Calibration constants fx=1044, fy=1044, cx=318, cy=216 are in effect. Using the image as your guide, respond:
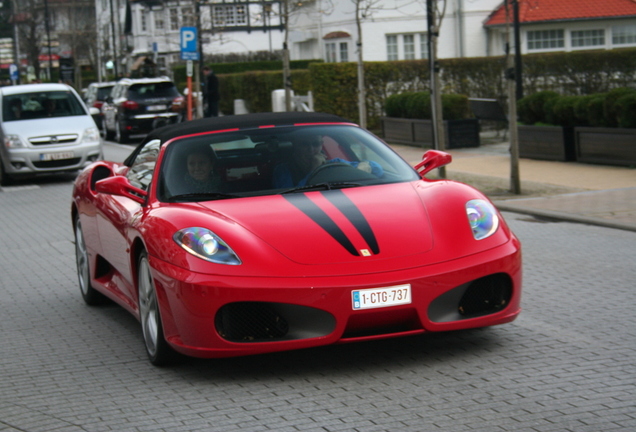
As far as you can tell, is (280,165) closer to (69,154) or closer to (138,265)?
(138,265)

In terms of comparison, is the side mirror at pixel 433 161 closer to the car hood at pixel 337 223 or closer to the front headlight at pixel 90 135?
the car hood at pixel 337 223

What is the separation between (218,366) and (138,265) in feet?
2.96

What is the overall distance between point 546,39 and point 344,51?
28.9 feet

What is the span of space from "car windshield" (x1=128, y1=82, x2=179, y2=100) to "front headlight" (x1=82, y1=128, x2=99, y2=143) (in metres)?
10.5

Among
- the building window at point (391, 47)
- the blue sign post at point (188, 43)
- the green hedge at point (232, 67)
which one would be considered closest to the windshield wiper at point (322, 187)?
the blue sign post at point (188, 43)

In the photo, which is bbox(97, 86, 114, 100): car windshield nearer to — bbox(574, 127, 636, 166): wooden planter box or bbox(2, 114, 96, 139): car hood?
bbox(2, 114, 96, 139): car hood

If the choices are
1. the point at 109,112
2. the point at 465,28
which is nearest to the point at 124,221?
the point at 109,112

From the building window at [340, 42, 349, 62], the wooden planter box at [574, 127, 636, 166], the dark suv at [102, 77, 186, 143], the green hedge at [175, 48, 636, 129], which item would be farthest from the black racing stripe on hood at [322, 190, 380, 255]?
the building window at [340, 42, 349, 62]

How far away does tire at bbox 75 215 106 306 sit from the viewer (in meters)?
7.90

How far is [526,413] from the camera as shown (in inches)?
180

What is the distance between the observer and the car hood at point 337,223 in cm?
540

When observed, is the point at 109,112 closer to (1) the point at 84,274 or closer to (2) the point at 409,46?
(2) the point at 409,46

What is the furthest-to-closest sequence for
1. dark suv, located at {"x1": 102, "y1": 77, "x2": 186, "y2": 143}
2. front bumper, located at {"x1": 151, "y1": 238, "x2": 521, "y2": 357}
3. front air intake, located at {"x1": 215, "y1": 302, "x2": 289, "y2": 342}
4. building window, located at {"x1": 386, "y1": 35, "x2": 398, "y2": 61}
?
building window, located at {"x1": 386, "y1": 35, "x2": 398, "y2": 61} → dark suv, located at {"x1": 102, "y1": 77, "x2": 186, "y2": 143} → front air intake, located at {"x1": 215, "y1": 302, "x2": 289, "y2": 342} → front bumper, located at {"x1": 151, "y1": 238, "x2": 521, "y2": 357}

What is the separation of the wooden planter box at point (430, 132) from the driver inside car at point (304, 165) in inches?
592
